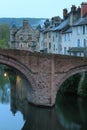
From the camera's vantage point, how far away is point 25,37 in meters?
78.2

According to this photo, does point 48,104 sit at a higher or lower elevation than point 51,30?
lower

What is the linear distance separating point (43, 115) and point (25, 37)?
47.3 m

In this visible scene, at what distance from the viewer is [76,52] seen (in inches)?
1873

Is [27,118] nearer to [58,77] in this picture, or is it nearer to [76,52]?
[58,77]

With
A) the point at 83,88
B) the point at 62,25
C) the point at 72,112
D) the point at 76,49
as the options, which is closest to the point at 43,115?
the point at 72,112

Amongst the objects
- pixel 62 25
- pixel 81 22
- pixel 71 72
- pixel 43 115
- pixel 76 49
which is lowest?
pixel 43 115

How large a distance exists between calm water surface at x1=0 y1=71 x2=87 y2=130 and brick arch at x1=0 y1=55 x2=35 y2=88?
8.06ft

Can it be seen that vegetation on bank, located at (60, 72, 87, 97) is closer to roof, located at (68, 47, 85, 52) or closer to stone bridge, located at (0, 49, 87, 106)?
stone bridge, located at (0, 49, 87, 106)

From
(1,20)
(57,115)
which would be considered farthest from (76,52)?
(1,20)

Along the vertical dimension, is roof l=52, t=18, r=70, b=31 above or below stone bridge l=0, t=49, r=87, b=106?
above

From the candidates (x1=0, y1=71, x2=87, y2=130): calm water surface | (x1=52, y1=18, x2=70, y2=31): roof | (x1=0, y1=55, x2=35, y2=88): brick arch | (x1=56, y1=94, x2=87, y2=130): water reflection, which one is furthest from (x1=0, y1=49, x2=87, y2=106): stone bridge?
(x1=52, y1=18, x2=70, y2=31): roof

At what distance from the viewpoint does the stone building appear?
77.8m

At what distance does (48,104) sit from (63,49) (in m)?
21.7

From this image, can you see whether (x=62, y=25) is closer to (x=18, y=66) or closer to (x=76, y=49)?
(x=76, y=49)
